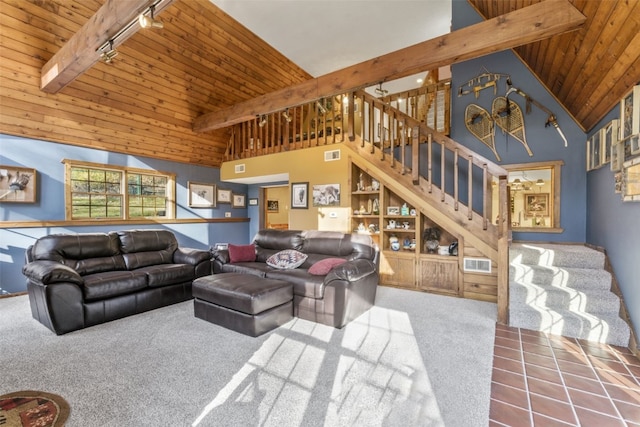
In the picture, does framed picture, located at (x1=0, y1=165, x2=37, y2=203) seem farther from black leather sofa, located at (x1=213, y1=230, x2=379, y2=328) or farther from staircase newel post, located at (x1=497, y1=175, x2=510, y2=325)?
staircase newel post, located at (x1=497, y1=175, x2=510, y2=325)

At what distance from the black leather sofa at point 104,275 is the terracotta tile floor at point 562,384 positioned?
3.75 metres

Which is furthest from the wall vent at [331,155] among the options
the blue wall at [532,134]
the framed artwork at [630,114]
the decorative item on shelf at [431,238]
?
the framed artwork at [630,114]

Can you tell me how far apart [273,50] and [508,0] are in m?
4.17

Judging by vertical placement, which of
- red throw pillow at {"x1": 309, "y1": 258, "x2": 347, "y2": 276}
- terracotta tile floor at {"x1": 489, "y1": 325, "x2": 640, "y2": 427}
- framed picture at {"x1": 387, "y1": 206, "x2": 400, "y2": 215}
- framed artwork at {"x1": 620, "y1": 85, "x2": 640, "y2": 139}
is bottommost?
terracotta tile floor at {"x1": 489, "y1": 325, "x2": 640, "y2": 427}

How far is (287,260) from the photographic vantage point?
4039 mm

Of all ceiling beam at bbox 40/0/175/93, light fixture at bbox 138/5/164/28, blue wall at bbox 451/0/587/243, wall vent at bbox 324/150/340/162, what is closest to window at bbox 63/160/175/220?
ceiling beam at bbox 40/0/175/93

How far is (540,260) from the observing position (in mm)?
3682

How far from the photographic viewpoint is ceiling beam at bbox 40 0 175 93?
2843mm

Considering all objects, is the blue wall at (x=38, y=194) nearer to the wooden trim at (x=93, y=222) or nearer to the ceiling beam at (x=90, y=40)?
the wooden trim at (x=93, y=222)

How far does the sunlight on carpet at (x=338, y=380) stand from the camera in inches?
70.5

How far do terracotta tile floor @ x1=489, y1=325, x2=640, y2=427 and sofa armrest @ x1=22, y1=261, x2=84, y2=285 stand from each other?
3887 millimetres

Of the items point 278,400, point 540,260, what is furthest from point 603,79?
point 278,400

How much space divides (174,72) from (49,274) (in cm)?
382

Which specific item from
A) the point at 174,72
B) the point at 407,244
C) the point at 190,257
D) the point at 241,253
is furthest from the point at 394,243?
the point at 174,72
